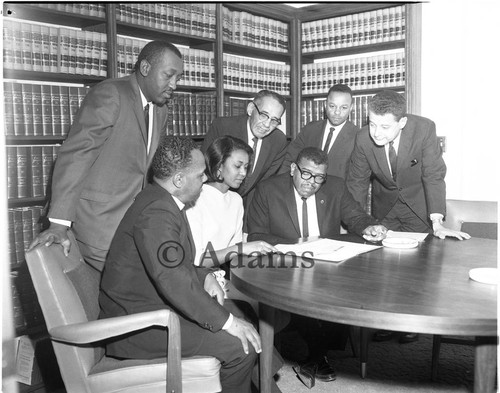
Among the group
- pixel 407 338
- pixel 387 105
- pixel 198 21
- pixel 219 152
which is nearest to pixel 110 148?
pixel 219 152

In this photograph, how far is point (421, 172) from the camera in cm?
289

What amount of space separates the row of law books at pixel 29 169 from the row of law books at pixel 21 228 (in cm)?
9

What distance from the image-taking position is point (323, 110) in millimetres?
4508

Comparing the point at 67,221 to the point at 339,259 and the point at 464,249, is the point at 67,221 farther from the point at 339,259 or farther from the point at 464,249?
the point at 464,249

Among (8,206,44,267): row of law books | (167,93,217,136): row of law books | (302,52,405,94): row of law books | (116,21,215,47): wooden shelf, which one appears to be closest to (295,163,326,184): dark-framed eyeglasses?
(167,93,217,136): row of law books

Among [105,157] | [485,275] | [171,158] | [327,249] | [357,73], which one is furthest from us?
[357,73]

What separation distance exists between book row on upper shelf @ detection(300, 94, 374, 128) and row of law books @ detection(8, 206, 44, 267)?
2.57 meters

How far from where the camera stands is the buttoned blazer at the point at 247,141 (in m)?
3.21

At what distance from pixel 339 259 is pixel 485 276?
0.49m

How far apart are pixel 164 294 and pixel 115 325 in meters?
0.20

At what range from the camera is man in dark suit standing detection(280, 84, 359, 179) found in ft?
11.1

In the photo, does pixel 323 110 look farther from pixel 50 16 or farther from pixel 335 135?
pixel 50 16

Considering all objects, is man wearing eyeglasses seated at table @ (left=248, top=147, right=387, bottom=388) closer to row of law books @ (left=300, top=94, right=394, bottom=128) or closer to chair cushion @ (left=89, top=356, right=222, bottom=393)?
chair cushion @ (left=89, top=356, right=222, bottom=393)

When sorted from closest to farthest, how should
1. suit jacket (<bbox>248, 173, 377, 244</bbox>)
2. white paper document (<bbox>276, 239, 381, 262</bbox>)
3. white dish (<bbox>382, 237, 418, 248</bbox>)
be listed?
white paper document (<bbox>276, 239, 381, 262</bbox>)
white dish (<bbox>382, 237, 418, 248</bbox>)
suit jacket (<bbox>248, 173, 377, 244</bbox>)
